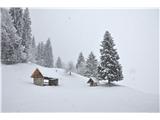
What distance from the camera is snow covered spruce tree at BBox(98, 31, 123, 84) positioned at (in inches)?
208

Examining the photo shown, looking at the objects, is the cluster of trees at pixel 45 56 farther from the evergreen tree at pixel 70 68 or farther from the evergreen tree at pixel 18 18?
the evergreen tree at pixel 18 18

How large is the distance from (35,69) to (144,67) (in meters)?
2.46

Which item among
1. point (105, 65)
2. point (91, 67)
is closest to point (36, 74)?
point (91, 67)

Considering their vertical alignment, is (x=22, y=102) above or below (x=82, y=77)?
below

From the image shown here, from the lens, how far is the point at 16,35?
5359 mm

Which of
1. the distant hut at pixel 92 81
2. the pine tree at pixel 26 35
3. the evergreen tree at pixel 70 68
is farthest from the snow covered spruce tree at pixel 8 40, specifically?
the distant hut at pixel 92 81

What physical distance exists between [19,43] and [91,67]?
5.55 ft

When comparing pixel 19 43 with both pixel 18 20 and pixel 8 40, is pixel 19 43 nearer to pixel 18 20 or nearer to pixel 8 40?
pixel 8 40

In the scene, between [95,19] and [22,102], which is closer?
[22,102]

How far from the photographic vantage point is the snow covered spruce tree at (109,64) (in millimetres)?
5285

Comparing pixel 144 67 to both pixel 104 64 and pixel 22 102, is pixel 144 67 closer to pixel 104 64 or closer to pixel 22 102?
pixel 104 64

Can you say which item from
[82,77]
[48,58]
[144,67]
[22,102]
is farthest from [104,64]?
[22,102]

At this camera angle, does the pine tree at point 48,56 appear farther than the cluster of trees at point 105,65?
Yes
